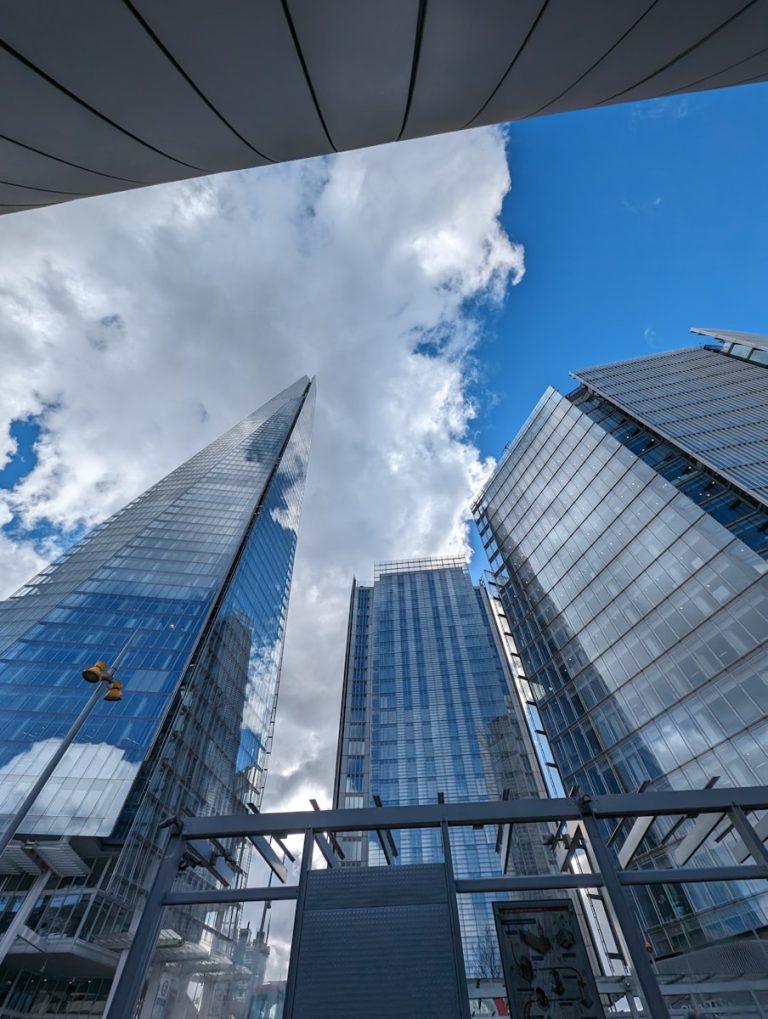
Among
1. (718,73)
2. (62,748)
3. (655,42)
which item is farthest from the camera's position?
(62,748)

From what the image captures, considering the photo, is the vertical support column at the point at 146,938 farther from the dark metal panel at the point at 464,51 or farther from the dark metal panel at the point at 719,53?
the dark metal panel at the point at 719,53

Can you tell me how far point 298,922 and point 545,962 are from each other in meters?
3.68

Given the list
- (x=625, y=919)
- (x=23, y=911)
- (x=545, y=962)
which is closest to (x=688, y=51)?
(x=625, y=919)

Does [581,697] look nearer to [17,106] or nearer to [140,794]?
[140,794]

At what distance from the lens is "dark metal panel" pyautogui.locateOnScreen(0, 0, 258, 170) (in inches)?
110

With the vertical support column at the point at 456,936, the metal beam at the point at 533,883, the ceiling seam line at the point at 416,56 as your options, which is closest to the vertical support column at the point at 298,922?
the vertical support column at the point at 456,936

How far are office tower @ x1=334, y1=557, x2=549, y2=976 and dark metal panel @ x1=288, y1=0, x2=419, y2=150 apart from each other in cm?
5101

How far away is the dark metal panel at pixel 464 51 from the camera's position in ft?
11.6

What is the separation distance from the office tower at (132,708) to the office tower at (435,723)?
14.0 meters

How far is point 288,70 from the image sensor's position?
3666 millimetres

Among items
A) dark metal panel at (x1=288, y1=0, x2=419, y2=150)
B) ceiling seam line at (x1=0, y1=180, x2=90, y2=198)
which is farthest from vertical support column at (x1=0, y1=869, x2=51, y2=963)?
dark metal panel at (x1=288, y1=0, x2=419, y2=150)

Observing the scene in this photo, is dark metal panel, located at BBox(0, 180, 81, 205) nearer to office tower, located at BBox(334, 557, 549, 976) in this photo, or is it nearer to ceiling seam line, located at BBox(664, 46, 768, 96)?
ceiling seam line, located at BBox(664, 46, 768, 96)

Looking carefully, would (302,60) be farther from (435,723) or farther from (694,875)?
(435,723)

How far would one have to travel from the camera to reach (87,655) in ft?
125
